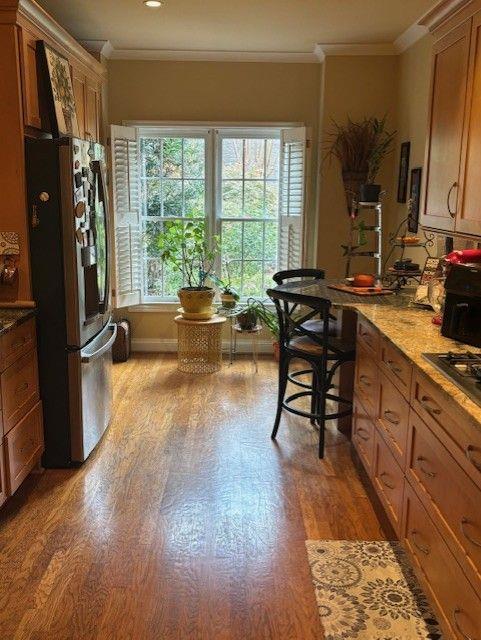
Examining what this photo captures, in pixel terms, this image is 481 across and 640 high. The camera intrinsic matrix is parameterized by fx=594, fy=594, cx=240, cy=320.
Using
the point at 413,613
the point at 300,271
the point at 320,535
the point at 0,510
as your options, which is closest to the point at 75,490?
the point at 0,510

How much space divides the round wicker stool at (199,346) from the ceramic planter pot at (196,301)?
0.08 meters

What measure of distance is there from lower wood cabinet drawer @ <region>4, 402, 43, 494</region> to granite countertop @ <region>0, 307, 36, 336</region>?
1.51 feet

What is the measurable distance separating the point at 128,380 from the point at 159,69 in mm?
2597

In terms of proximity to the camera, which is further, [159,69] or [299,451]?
[159,69]

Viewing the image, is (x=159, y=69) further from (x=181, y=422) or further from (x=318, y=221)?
(x=181, y=422)

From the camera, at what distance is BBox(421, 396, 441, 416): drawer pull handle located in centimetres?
190

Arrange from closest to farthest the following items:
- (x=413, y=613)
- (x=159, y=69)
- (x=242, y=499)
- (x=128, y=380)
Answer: (x=413, y=613)
(x=242, y=499)
(x=128, y=380)
(x=159, y=69)

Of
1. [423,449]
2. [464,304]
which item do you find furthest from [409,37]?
[423,449]

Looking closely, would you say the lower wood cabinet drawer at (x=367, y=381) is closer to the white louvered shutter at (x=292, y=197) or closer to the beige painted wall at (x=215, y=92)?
the white louvered shutter at (x=292, y=197)

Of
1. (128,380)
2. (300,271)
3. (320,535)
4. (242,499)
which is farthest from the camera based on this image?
(128,380)

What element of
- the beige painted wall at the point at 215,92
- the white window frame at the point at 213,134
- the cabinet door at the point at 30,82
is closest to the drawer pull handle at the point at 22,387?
the cabinet door at the point at 30,82

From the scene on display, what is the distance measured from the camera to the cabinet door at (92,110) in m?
4.23

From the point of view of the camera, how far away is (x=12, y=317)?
2.75 metres

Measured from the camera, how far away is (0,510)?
2.72 meters
